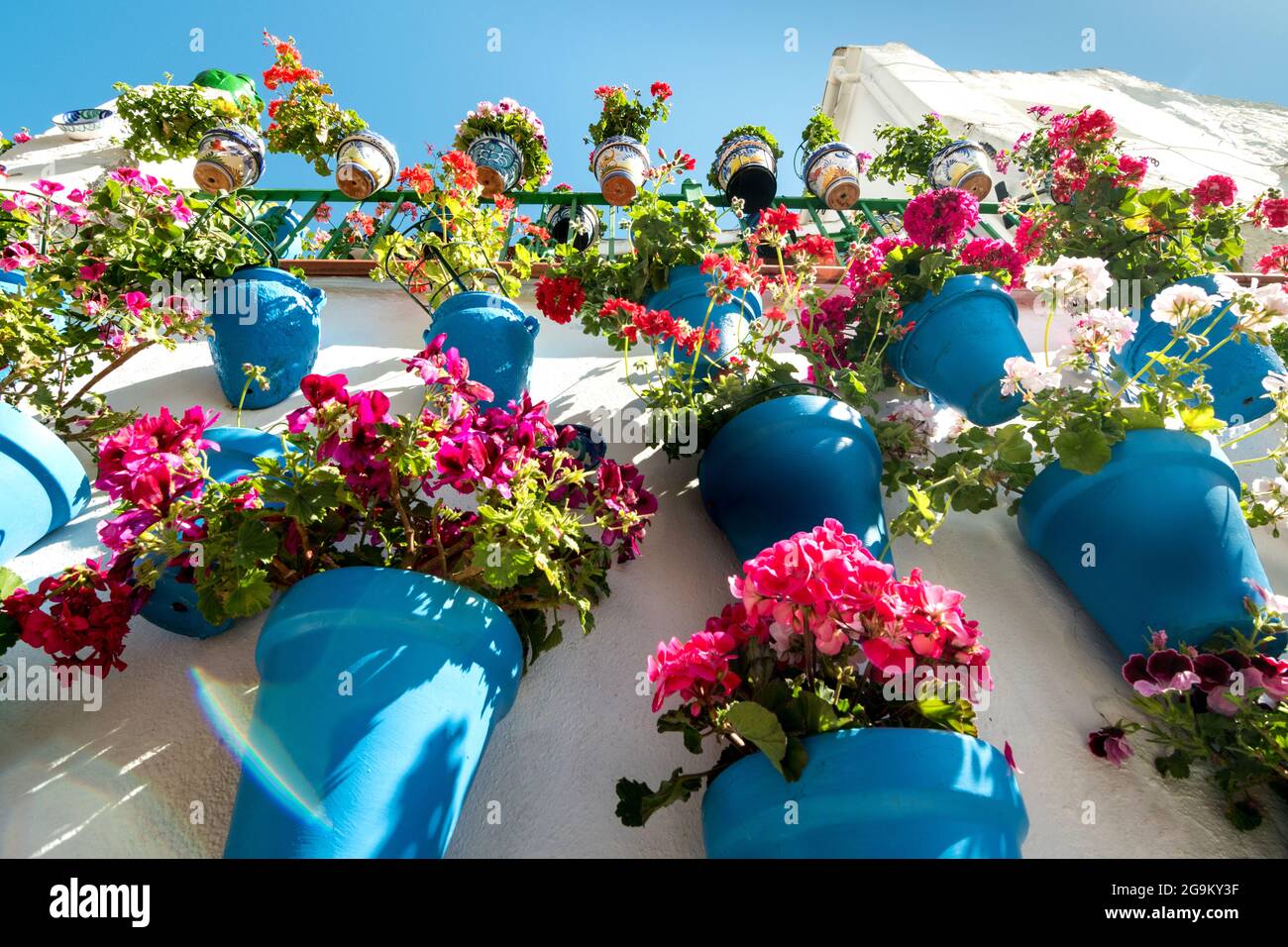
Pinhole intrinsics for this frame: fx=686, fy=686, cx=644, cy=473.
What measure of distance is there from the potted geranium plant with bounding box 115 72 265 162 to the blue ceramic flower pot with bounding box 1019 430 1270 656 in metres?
5.03

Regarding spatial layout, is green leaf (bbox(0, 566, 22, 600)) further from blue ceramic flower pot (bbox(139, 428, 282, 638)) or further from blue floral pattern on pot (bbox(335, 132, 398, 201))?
blue floral pattern on pot (bbox(335, 132, 398, 201))

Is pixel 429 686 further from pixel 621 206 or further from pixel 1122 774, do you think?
pixel 621 206

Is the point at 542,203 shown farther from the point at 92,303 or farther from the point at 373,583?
the point at 373,583

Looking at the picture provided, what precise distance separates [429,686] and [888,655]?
2.55ft

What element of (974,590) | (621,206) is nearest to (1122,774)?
(974,590)

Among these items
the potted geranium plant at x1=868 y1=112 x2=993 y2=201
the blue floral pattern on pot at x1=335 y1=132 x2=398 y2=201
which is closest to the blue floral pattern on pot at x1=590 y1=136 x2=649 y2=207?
the blue floral pattern on pot at x1=335 y1=132 x2=398 y2=201

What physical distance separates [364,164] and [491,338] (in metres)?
2.35

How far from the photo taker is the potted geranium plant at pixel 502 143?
4.41 meters

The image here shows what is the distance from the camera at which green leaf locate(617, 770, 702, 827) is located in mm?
1251

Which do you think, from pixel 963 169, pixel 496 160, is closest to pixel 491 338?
pixel 496 160

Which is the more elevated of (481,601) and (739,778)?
(481,601)

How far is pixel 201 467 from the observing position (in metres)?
1.35

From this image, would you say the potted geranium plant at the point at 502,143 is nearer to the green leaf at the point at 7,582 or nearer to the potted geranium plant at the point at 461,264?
the potted geranium plant at the point at 461,264

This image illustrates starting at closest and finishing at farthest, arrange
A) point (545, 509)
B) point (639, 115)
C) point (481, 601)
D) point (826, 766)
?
point (826, 766) < point (481, 601) < point (545, 509) < point (639, 115)
